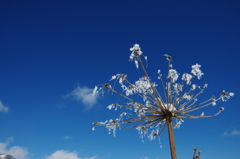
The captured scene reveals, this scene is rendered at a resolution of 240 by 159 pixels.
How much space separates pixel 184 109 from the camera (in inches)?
324

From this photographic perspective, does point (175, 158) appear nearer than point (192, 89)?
Yes

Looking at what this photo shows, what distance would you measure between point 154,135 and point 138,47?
4.50 meters

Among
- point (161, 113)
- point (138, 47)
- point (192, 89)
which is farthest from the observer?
point (192, 89)

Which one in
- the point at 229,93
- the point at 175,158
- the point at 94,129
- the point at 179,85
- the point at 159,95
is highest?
the point at 179,85

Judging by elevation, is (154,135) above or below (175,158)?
above

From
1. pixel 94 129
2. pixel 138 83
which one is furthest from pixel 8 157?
pixel 138 83

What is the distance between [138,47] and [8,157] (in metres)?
7.14

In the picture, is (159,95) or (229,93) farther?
(229,93)

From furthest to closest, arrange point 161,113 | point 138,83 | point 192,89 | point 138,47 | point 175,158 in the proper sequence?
point 192,89 → point 138,83 → point 138,47 → point 161,113 → point 175,158

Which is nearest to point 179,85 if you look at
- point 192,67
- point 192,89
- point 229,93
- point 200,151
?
point 192,89

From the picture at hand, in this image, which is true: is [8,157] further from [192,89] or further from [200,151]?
[192,89]

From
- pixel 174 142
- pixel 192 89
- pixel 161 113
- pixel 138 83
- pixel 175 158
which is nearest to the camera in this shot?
pixel 175 158

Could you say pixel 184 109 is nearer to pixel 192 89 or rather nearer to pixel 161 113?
pixel 161 113

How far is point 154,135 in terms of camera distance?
9664 mm
